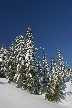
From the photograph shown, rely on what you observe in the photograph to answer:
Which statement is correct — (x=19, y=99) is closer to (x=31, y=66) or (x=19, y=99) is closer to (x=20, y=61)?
(x=31, y=66)

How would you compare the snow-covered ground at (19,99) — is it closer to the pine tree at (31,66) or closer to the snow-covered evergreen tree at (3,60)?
the pine tree at (31,66)

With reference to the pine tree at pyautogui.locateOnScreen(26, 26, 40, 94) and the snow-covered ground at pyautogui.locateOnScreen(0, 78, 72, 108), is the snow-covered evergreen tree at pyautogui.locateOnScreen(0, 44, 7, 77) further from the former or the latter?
the pine tree at pyautogui.locateOnScreen(26, 26, 40, 94)

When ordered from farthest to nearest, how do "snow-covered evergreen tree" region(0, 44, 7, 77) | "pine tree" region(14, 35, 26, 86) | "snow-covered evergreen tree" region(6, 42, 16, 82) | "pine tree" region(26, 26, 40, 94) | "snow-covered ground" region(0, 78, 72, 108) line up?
"snow-covered evergreen tree" region(0, 44, 7, 77)
"snow-covered evergreen tree" region(6, 42, 16, 82)
"pine tree" region(14, 35, 26, 86)
"pine tree" region(26, 26, 40, 94)
"snow-covered ground" region(0, 78, 72, 108)

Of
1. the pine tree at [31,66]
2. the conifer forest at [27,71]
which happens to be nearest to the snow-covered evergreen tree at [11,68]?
the conifer forest at [27,71]

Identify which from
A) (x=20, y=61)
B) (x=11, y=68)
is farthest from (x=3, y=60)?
(x=20, y=61)

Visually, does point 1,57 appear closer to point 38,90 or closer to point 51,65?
point 38,90

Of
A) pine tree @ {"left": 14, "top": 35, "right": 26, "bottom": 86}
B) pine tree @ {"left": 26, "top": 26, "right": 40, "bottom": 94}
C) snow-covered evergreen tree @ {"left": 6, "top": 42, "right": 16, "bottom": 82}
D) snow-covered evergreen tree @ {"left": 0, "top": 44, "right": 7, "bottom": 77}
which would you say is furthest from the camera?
snow-covered evergreen tree @ {"left": 0, "top": 44, "right": 7, "bottom": 77}

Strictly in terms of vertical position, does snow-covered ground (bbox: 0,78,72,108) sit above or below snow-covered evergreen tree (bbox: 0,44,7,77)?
below

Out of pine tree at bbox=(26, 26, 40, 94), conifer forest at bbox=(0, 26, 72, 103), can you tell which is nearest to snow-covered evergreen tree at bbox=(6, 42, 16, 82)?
conifer forest at bbox=(0, 26, 72, 103)

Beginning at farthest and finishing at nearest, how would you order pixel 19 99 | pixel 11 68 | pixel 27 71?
1. pixel 11 68
2. pixel 27 71
3. pixel 19 99

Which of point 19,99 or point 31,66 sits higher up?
point 31,66

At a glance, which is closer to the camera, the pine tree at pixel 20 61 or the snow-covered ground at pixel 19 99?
the snow-covered ground at pixel 19 99

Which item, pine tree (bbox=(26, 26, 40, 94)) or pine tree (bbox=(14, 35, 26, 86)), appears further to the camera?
pine tree (bbox=(14, 35, 26, 86))

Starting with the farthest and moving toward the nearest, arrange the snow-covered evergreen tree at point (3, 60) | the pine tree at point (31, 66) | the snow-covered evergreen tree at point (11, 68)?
the snow-covered evergreen tree at point (3, 60), the snow-covered evergreen tree at point (11, 68), the pine tree at point (31, 66)
